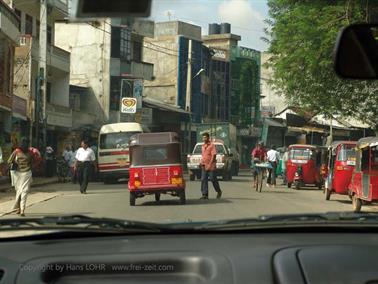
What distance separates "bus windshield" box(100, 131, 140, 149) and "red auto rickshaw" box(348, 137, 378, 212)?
561 inches

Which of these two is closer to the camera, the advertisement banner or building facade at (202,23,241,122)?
the advertisement banner

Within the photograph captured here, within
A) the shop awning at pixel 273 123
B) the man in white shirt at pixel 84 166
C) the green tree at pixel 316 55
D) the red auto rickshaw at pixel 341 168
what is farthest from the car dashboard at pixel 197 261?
the shop awning at pixel 273 123

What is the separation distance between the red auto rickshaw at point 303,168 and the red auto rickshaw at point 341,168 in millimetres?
5984

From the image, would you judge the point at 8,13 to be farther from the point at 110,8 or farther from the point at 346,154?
the point at 110,8

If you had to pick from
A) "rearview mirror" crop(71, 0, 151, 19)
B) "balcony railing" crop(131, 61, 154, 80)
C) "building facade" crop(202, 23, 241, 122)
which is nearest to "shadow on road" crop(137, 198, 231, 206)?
"rearview mirror" crop(71, 0, 151, 19)

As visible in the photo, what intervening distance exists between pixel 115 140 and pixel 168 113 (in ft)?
59.0

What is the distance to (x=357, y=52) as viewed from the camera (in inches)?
141

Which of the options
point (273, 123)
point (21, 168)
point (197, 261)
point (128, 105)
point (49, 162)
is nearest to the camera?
point (197, 261)

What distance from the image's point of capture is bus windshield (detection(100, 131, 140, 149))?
28594 mm

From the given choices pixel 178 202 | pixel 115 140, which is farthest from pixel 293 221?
pixel 115 140

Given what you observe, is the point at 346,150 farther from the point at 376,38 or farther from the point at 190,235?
the point at 190,235

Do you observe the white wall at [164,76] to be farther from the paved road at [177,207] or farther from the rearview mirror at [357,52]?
the rearview mirror at [357,52]

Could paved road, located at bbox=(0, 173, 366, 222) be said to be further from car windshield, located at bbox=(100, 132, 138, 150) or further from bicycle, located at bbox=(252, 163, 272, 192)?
car windshield, located at bbox=(100, 132, 138, 150)

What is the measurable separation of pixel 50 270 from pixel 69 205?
14.0m
